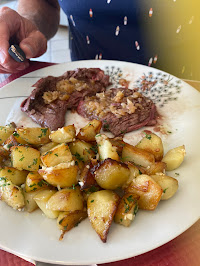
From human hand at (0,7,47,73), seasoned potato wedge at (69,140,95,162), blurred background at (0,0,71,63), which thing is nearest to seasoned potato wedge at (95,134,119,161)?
seasoned potato wedge at (69,140,95,162)

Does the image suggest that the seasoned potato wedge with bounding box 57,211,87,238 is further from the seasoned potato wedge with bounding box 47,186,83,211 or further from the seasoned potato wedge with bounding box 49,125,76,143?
the seasoned potato wedge with bounding box 49,125,76,143

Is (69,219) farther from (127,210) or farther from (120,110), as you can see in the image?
(120,110)

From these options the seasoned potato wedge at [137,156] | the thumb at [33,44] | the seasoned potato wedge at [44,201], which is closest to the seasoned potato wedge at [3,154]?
the seasoned potato wedge at [44,201]

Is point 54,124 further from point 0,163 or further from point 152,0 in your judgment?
point 152,0

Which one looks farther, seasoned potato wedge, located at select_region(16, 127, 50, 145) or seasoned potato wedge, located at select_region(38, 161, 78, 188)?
seasoned potato wedge, located at select_region(16, 127, 50, 145)

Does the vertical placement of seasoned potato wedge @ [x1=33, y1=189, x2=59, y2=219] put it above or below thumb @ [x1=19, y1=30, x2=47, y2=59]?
below

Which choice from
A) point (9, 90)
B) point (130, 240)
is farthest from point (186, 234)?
point (9, 90)
